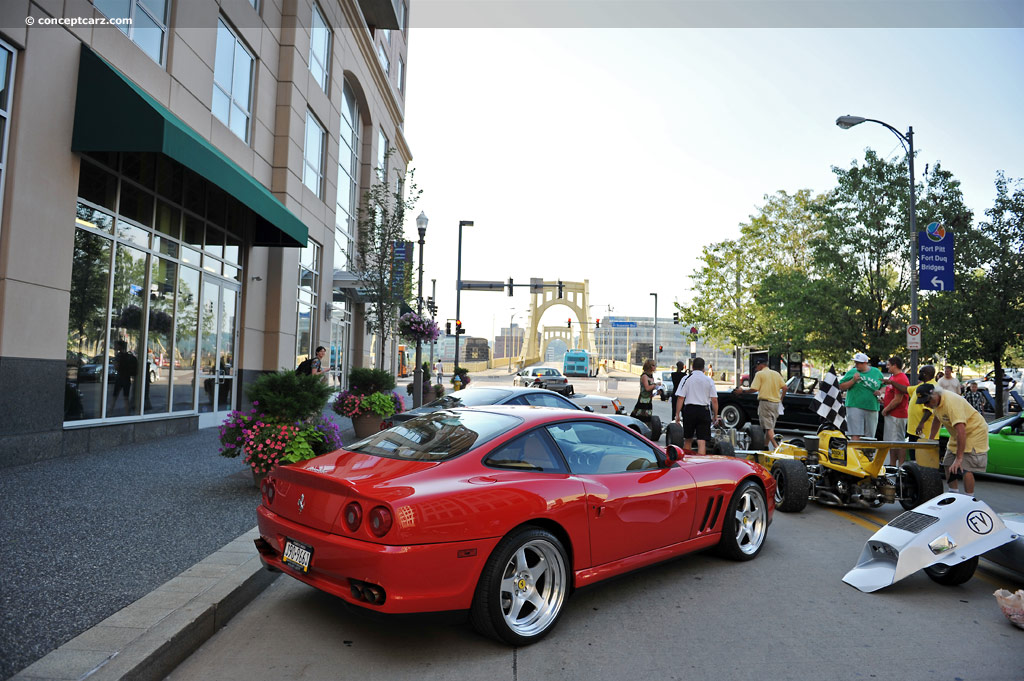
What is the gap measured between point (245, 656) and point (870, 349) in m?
22.0

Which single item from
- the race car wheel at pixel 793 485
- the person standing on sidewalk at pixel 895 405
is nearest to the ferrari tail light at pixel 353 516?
the race car wheel at pixel 793 485

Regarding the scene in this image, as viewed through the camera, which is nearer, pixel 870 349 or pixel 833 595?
pixel 833 595

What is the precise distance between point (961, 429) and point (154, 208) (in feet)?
39.1

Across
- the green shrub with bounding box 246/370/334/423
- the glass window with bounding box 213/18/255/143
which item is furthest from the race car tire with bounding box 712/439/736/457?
the glass window with bounding box 213/18/255/143

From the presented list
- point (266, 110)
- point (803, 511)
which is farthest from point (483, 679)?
point (266, 110)

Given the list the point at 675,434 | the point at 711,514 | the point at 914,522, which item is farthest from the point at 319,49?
the point at 914,522

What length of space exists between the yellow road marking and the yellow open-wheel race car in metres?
0.15

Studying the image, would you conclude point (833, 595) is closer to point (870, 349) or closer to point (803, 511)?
point (803, 511)

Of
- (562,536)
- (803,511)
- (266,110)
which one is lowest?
(803,511)

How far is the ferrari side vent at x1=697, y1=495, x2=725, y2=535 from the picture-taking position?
4906 millimetres

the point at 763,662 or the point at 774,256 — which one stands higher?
the point at 774,256

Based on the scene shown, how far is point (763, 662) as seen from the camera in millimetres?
3410

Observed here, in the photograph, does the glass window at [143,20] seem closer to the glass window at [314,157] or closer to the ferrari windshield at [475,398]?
the glass window at [314,157]

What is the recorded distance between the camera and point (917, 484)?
700 centimetres
